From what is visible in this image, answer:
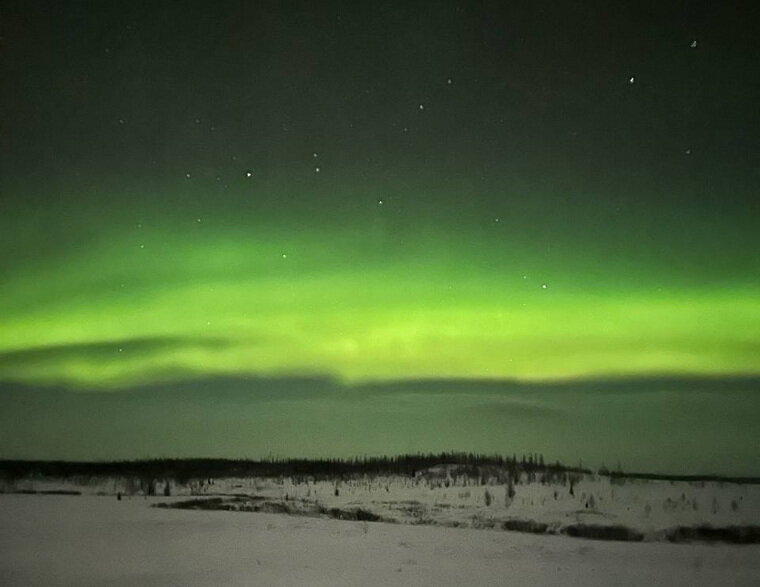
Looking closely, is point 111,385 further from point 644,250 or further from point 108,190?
point 644,250

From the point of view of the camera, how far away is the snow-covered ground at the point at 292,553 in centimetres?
134

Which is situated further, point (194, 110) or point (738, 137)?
point (194, 110)

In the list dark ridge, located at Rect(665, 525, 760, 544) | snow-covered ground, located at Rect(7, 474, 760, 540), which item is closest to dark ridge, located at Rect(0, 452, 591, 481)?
snow-covered ground, located at Rect(7, 474, 760, 540)

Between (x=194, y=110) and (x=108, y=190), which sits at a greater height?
(x=194, y=110)

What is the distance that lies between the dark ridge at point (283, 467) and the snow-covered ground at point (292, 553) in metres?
0.05

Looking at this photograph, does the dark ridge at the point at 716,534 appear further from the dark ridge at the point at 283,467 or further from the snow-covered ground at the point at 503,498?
the dark ridge at the point at 283,467

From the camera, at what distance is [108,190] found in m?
1.51

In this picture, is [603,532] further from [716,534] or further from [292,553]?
[292,553]

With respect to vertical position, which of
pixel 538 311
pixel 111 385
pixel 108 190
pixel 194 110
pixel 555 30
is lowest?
pixel 111 385

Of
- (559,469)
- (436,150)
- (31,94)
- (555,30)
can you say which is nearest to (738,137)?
(555,30)

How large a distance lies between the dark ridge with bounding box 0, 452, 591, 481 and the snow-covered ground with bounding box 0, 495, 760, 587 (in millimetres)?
50

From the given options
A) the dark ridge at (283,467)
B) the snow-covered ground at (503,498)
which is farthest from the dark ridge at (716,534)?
the dark ridge at (283,467)

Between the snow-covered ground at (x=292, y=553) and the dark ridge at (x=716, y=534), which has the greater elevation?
the dark ridge at (x=716, y=534)

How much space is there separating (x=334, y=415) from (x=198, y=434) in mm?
256
